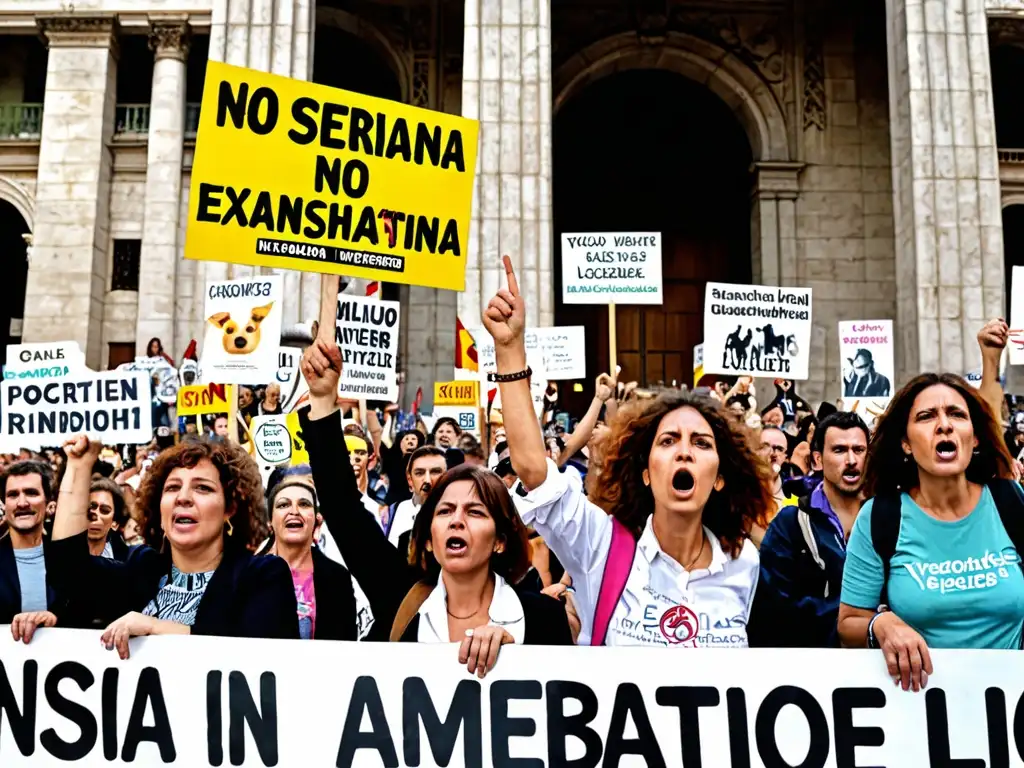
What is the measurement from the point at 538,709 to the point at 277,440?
22.3 feet

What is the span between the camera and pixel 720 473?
3883 millimetres

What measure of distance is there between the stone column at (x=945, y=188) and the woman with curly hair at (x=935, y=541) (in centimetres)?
1445

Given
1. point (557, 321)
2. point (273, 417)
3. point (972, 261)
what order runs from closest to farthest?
point (273, 417)
point (972, 261)
point (557, 321)

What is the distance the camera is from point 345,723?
362 cm

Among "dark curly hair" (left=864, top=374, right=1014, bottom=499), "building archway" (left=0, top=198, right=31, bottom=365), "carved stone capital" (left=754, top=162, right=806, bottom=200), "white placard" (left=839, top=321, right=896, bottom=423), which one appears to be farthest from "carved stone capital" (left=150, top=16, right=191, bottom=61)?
"dark curly hair" (left=864, top=374, right=1014, bottom=499)

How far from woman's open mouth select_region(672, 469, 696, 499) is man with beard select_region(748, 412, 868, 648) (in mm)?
479

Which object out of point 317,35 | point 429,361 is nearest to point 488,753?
point 429,361

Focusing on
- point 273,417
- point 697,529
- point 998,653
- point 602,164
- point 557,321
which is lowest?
point 998,653

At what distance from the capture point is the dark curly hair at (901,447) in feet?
12.8

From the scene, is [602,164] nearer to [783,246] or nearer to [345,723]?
[783,246]

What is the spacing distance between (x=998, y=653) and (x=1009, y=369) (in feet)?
64.9

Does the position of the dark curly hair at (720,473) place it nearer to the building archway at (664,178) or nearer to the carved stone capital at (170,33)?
the carved stone capital at (170,33)

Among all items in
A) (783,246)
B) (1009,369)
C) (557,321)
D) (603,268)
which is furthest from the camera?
(557,321)

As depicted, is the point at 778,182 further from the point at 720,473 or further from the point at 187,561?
the point at 187,561
